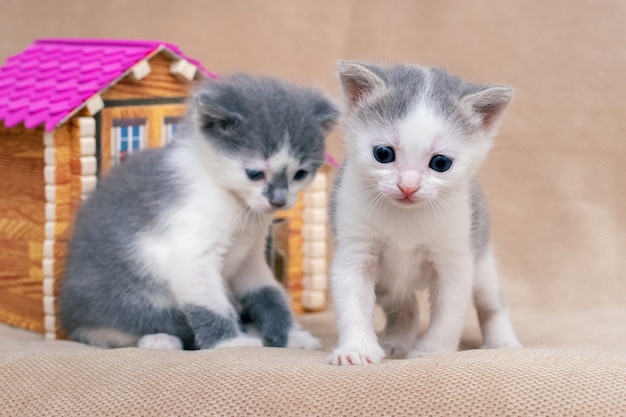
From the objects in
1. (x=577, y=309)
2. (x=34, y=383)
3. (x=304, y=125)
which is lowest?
(x=577, y=309)

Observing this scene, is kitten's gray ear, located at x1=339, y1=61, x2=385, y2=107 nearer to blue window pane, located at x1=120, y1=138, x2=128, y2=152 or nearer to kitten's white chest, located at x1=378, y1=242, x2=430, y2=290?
kitten's white chest, located at x1=378, y1=242, x2=430, y2=290

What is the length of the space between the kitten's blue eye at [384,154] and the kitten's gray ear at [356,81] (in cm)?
16

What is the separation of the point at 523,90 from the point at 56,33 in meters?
2.04

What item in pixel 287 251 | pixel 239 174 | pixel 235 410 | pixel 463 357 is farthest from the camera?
pixel 287 251

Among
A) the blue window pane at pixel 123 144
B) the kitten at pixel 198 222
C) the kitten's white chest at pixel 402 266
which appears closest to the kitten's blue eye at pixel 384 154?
the kitten's white chest at pixel 402 266

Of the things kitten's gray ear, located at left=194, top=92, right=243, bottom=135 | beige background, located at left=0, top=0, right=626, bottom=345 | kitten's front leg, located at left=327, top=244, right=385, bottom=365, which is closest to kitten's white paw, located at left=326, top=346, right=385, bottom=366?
kitten's front leg, located at left=327, top=244, right=385, bottom=365

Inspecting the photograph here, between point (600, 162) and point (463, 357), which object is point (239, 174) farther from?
point (600, 162)

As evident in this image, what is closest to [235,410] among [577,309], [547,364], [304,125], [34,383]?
[34,383]

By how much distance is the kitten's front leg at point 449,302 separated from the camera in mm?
2617

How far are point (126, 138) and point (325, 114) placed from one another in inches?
30.6

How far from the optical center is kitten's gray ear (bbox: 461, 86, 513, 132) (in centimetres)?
245

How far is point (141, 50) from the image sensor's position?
10.7ft

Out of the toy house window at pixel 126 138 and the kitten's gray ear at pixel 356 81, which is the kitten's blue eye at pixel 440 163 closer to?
the kitten's gray ear at pixel 356 81

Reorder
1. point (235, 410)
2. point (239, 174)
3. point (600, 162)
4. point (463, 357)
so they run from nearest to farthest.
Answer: point (235, 410) < point (463, 357) < point (239, 174) < point (600, 162)
